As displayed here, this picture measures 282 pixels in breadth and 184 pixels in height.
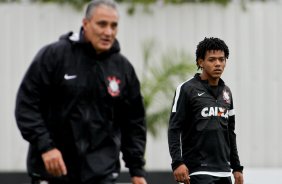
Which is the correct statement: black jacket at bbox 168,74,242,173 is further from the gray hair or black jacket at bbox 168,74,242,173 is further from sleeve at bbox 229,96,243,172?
the gray hair

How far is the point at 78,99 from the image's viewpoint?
4.99 m

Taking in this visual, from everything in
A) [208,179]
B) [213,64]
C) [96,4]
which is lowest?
[208,179]

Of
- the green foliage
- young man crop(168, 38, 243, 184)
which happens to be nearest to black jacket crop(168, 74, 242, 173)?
young man crop(168, 38, 243, 184)

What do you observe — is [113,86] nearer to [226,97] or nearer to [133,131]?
[133,131]

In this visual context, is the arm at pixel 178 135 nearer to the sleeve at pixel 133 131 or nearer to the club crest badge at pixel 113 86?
the sleeve at pixel 133 131

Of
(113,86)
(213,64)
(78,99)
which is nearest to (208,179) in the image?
(213,64)

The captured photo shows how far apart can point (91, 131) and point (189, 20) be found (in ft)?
39.7

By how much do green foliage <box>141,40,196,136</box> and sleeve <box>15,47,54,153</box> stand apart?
10433mm

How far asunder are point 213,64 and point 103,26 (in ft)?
6.78

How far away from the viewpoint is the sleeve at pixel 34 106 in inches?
191

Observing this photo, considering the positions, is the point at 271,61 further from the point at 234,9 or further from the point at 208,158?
the point at 208,158

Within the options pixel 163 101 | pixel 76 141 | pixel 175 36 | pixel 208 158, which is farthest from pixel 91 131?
pixel 175 36

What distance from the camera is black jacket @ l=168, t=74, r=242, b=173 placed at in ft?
22.0

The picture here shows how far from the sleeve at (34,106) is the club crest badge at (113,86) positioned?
361mm
